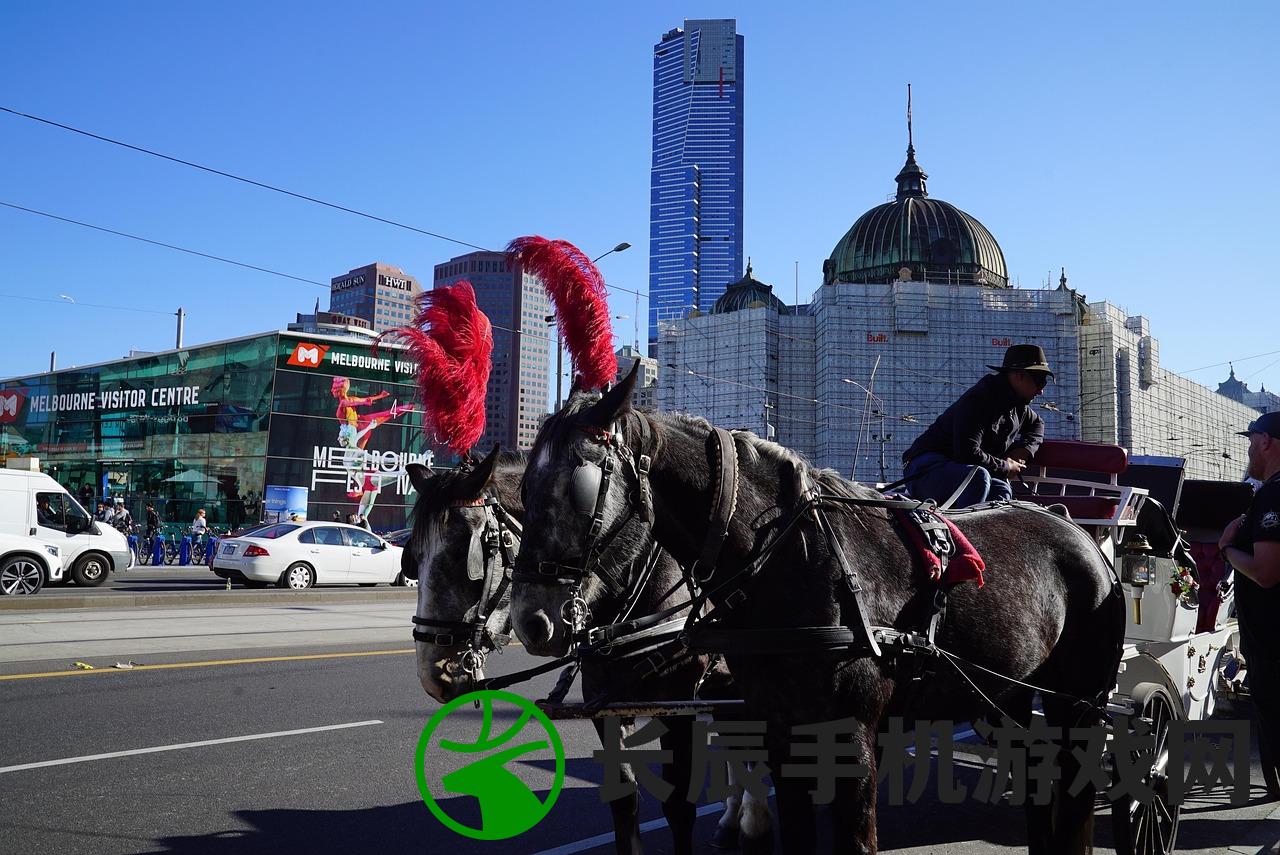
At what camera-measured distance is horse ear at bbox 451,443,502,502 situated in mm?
4746

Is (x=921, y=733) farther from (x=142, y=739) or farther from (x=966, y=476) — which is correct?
(x=142, y=739)

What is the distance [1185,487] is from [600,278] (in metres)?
6.32

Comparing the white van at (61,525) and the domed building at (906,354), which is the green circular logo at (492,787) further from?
the domed building at (906,354)

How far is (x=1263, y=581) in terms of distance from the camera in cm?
376

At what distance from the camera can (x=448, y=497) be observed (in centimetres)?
476

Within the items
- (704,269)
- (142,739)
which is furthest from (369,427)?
(704,269)

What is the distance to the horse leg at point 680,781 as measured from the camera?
165 inches

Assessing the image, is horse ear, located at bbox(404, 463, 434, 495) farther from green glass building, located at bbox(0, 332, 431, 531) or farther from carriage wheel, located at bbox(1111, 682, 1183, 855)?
green glass building, located at bbox(0, 332, 431, 531)

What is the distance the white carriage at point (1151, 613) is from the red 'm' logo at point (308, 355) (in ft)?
120

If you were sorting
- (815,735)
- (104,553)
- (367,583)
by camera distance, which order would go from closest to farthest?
(815,735) < (104,553) < (367,583)

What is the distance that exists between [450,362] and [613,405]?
270cm

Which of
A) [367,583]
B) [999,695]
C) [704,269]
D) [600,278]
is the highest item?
[704,269]

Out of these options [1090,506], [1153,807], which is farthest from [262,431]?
[1153,807]

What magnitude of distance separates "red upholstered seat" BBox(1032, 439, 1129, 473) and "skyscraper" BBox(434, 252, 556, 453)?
3.15 meters
